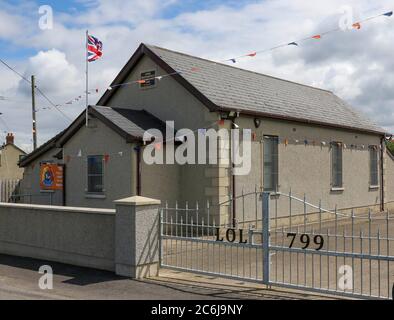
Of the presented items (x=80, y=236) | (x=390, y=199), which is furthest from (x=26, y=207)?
(x=390, y=199)

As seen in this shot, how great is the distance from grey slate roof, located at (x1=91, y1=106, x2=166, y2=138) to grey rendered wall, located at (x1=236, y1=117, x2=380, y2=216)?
8.67 ft

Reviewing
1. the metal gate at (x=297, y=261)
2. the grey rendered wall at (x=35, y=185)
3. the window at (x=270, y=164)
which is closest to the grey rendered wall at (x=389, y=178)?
the window at (x=270, y=164)

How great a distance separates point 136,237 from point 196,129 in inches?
263

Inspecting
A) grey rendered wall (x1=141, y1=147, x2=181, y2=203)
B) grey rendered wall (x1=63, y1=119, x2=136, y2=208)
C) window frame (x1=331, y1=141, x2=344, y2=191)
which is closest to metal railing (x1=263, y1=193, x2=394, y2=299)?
grey rendered wall (x1=141, y1=147, x2=181, y2=203)

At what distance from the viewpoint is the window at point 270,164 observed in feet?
53.6

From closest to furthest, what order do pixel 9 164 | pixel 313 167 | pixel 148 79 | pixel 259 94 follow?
pixel 148 79 < pixel 259 94 < pixel 313 167 < pixel 9 164

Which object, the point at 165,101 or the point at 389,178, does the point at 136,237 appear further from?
the point at 389,178

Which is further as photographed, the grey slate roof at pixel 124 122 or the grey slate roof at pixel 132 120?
the grey slate roof at pixel 132 120

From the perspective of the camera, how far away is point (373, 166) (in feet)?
74.2

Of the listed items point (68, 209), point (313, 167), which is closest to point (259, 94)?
point (313, 167)

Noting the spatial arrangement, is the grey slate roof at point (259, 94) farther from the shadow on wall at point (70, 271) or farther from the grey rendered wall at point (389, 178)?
the shadow on wall at point (70, 271)

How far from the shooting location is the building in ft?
118

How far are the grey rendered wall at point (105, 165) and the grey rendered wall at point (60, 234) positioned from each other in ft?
11.6
